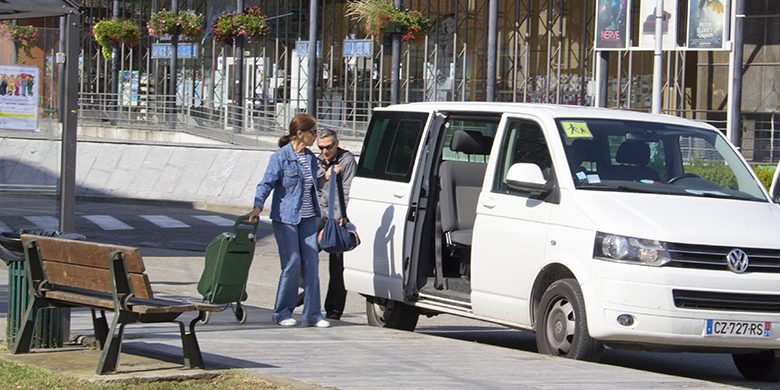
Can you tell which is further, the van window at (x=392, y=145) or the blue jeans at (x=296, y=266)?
the van window at (x=392, y=145)

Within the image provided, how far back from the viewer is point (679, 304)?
8961 mm

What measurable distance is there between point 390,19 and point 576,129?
2861 centimetres

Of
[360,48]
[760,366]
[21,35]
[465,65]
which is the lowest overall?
[760,366]

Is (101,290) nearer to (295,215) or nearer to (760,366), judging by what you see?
(295,215)

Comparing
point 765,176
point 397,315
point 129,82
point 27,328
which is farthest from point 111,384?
point 129,82

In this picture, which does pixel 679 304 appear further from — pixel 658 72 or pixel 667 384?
pixel 658 72

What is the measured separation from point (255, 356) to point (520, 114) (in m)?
3.03

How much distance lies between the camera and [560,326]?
374 inches

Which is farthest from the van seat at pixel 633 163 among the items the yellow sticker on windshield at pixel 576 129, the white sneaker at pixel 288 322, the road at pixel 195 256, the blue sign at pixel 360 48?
the blue sign at pixel 360 48

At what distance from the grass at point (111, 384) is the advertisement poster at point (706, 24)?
23.7 m

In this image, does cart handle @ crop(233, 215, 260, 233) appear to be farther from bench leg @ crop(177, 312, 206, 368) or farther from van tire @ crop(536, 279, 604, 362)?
bench leg @ crop(177, 312, 206, 368)

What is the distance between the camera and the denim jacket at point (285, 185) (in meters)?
10.9

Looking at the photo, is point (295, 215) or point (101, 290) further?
point (295, 215)

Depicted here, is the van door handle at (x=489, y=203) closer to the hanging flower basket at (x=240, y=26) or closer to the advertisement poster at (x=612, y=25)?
the advertisement poster at (x=612, y=25)
